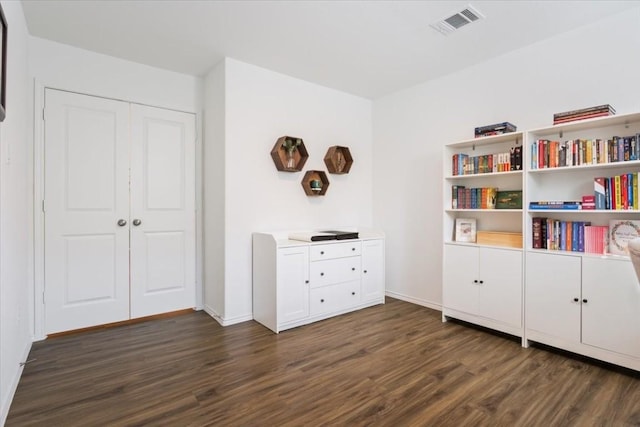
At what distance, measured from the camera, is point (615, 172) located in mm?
2443

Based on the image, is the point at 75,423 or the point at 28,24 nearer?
the point at 75,423

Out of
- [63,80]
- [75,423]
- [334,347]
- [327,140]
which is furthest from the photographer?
[327,140]

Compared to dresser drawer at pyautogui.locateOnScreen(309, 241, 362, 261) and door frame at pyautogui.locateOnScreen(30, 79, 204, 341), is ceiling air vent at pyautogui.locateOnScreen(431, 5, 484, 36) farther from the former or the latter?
door frame at pyautogui.locateOnScreen(30, 79, 204, 341)

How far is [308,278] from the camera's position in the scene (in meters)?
3.11

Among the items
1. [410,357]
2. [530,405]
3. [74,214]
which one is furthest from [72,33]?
[530,405]

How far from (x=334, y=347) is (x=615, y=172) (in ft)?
8.22

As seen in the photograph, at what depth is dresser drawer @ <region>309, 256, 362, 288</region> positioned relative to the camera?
3.16 metres

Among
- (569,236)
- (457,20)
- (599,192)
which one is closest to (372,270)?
(569,236)

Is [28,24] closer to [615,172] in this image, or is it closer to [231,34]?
[231,34]

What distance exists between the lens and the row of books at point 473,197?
2.97m

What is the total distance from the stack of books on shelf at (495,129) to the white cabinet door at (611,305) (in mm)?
1213

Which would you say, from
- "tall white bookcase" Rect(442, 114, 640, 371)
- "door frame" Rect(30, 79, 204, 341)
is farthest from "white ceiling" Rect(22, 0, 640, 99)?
"tall white bookcase" Rect(442, 114, 640, 371)

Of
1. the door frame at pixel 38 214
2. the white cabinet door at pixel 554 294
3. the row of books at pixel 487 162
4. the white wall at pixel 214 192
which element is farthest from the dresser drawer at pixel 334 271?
the door frame at pixel 38 214

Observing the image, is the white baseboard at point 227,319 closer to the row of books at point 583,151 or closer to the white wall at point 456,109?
the white wall at point 456,109
